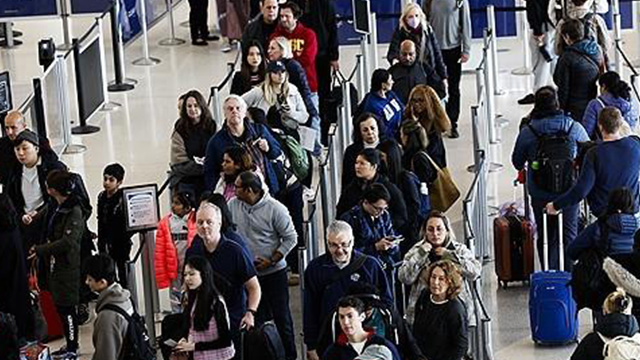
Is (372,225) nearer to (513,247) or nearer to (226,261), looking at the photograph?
(226,261)

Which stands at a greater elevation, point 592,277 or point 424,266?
point 424,266

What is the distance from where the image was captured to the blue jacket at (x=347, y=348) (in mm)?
11203

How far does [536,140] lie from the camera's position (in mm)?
15039

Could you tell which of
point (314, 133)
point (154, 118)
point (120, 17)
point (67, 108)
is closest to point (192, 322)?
point (314, 133)

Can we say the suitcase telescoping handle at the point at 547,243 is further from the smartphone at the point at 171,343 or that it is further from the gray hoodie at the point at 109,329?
the gray hoodie at the point at 109,329

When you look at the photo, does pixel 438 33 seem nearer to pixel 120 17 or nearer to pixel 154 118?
pixel 154 118

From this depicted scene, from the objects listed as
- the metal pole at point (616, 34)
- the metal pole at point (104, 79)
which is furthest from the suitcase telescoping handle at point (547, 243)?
the metal pole at point (104, 79)

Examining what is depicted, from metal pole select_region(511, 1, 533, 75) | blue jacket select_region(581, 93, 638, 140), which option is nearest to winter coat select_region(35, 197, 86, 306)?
blue jacket select_region(581, 93, 638, 140)

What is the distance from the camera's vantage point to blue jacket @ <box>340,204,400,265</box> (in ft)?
44.6

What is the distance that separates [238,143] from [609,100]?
3107 mm

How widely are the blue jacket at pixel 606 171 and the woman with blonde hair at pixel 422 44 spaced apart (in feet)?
12.9

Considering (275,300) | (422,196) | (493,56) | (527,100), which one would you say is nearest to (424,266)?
(275,300)

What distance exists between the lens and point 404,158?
1530 centimetres

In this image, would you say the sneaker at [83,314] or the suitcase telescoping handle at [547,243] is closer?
the suitcase telescoping handle at [547,243]
